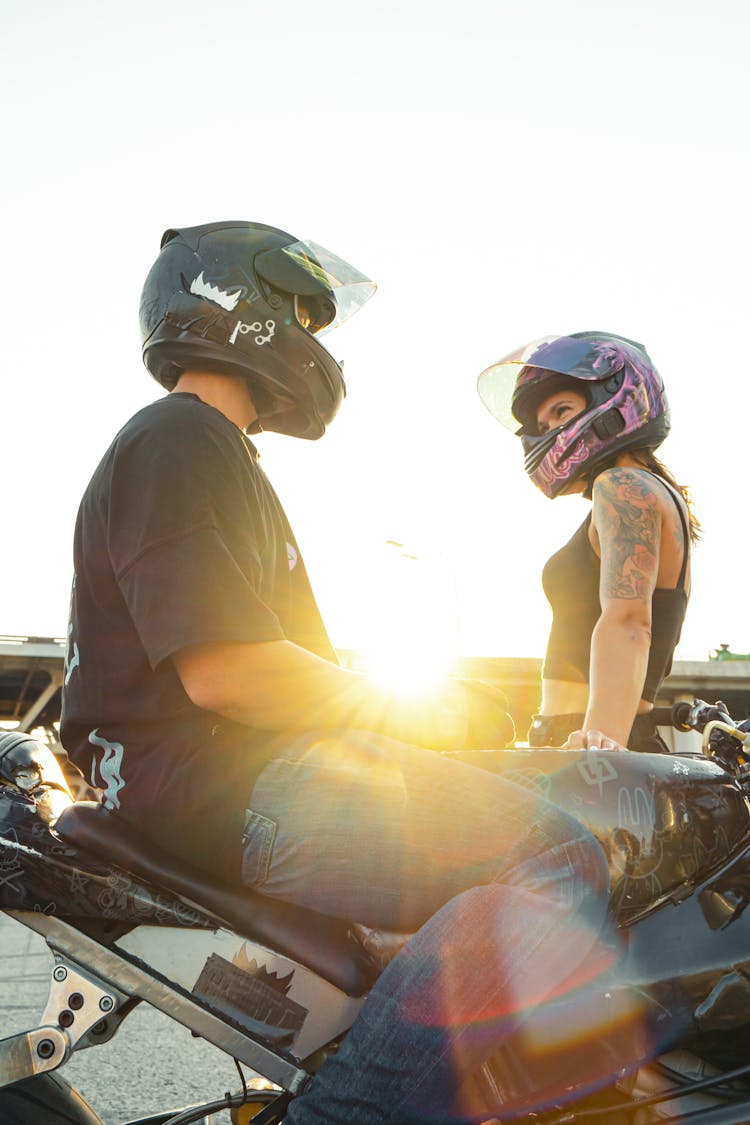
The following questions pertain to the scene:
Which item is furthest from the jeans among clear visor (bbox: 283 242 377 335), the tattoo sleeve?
the tattoo sleeve

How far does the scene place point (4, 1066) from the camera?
183 centimetres

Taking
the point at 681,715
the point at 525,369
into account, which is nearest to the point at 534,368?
the point at 525,369

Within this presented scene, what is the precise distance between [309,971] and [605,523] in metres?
2.08

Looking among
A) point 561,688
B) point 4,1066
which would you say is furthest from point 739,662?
point 4,1066

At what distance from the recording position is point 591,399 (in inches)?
146

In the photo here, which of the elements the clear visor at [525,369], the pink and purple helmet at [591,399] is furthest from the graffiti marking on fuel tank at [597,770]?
the clear visor at [525,369]

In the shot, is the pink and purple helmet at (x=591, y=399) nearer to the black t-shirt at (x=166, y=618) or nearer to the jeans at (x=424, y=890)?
the black t-shirt at (x=166, y=618)

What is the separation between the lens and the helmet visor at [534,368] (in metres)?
3.68

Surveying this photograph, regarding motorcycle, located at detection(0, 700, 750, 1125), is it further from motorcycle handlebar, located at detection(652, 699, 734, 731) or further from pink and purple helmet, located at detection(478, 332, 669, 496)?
pink and purple helmet, located at detection(478, 332, 669, 496)

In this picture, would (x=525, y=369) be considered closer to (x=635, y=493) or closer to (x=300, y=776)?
(x=635, y=493)

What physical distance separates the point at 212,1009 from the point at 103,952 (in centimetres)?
24

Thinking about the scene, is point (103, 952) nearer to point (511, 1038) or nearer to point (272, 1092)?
point (272, 1092)

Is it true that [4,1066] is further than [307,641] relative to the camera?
No

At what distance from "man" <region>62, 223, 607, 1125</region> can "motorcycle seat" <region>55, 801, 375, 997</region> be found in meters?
0.04
